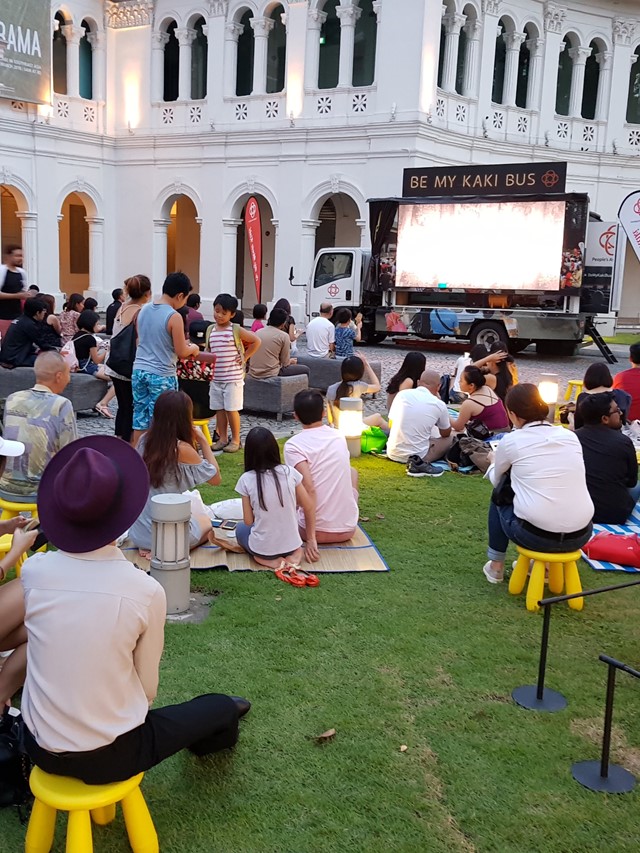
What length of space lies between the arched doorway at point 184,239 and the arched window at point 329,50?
7601 millimetres

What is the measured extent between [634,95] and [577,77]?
2400 mm

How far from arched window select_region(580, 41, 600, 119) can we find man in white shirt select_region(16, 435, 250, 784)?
25871mm

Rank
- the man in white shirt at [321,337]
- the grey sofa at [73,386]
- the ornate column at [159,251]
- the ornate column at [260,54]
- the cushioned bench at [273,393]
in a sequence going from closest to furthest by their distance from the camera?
the grey sofa at [73,386], the cushioned bench at [273,393], the man in white shirt at [321,337], the ornate column at [260,54], the ornate column at [159,251]

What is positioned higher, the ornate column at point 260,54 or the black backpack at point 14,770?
the ornate column at point 260,54

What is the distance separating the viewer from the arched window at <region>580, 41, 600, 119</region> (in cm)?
2472

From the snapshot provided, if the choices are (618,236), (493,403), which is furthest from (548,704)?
(618,236)

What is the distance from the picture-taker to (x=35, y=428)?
484cm

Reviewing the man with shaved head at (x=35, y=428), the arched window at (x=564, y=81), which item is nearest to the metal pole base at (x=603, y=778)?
the man with shaved head at (x=35, y=428)

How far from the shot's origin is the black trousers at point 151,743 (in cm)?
244

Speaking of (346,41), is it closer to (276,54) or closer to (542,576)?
(276,54)

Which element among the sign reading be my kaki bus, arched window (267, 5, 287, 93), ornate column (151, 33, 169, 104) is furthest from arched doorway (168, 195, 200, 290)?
the sign reading be my kaki bus

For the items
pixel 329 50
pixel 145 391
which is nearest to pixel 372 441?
pixel 145 391

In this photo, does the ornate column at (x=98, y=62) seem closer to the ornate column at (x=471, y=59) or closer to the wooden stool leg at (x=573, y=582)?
the ornate column at (x=471, y=59)

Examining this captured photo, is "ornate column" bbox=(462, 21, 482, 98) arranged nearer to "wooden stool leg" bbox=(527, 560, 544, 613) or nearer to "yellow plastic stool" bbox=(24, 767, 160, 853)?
"wooden stool leg" bbox=(527, 560, 544, 613)
